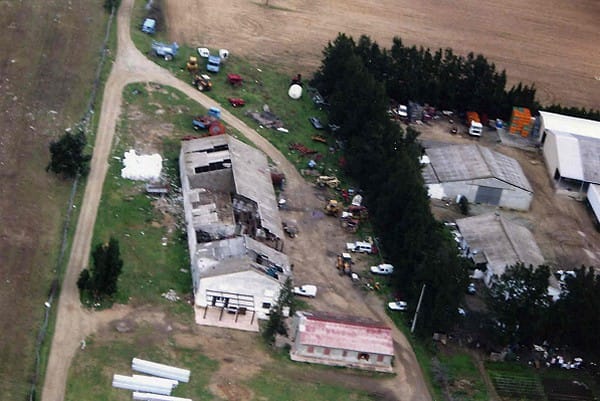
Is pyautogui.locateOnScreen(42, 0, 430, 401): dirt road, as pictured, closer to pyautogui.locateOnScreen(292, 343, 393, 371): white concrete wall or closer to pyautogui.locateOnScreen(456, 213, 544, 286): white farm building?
pyautogui.locateOnScreen(292, 343, 393, 371): white concrete wall

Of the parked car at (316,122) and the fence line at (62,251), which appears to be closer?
the fence line at (62,251)

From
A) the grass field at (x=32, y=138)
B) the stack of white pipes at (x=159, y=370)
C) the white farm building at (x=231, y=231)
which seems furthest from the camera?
the white farm building at (x=231, y=231)

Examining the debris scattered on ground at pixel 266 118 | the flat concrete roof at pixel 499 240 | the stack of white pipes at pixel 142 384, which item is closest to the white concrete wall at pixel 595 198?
the flat concrete roof at pixel 499 240

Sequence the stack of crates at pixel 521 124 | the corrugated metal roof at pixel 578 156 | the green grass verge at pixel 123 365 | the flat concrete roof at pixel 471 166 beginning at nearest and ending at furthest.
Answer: the green grass verge at pixel 123 365, the flat concrete roof at pixel 471 166, the corrugated metal roof at pixel 578 156, the stack of crates at pixel 521 124

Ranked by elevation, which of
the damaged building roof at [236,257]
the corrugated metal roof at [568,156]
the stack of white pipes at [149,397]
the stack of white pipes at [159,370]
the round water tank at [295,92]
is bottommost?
the stack of white pipes at [149,397]

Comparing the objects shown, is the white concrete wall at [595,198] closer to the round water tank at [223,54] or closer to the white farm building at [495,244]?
the white farm building at [495,244]

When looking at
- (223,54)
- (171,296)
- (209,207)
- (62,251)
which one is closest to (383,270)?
(209,207)

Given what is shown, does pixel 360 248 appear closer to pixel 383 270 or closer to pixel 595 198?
pixel 383 270

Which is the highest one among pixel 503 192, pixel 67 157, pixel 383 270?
pixel 503 192
